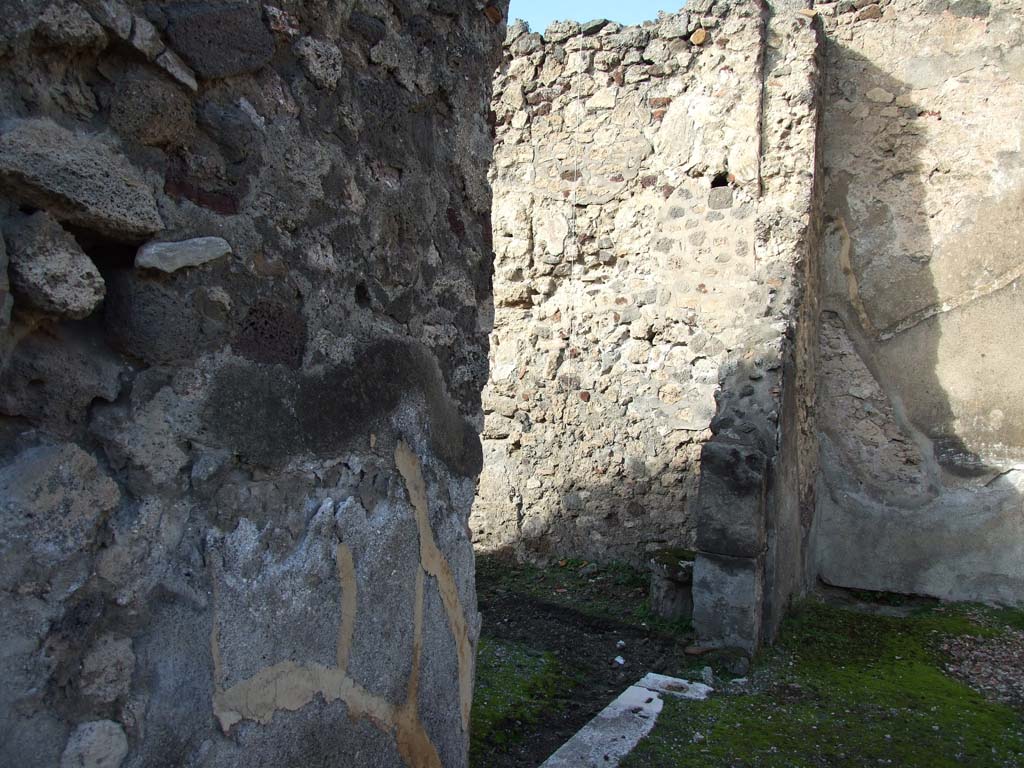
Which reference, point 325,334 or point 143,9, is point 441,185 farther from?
point 143,9

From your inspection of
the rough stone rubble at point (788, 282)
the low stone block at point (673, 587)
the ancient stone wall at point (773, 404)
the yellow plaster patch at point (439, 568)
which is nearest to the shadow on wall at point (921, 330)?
the rough stone rubble at point (788, 282)

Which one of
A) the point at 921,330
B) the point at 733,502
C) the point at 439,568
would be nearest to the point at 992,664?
the point at 733,502

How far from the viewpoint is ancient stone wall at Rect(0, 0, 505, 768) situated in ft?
3.63

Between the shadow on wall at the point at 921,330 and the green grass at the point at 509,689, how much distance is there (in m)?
2.28

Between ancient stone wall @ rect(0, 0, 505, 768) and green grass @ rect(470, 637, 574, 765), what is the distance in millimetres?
1198

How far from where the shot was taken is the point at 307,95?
153 centimetres

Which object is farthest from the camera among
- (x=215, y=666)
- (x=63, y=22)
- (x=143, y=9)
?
(x=215, y=666)

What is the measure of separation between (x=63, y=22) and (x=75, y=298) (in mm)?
371

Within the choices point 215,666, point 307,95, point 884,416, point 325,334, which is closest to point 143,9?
point 307,95

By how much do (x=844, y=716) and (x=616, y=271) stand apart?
296 cm

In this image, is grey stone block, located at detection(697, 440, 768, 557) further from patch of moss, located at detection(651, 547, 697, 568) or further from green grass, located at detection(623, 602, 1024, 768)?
green grass, located at detection(623, 602, 1024, 768)

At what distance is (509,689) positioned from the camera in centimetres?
351

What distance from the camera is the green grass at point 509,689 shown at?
3109mm

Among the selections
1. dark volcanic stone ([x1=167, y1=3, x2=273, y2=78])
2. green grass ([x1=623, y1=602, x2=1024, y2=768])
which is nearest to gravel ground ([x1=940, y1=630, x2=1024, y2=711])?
green grass ([x1=623, y1=602, x2=1024, y2=768])
